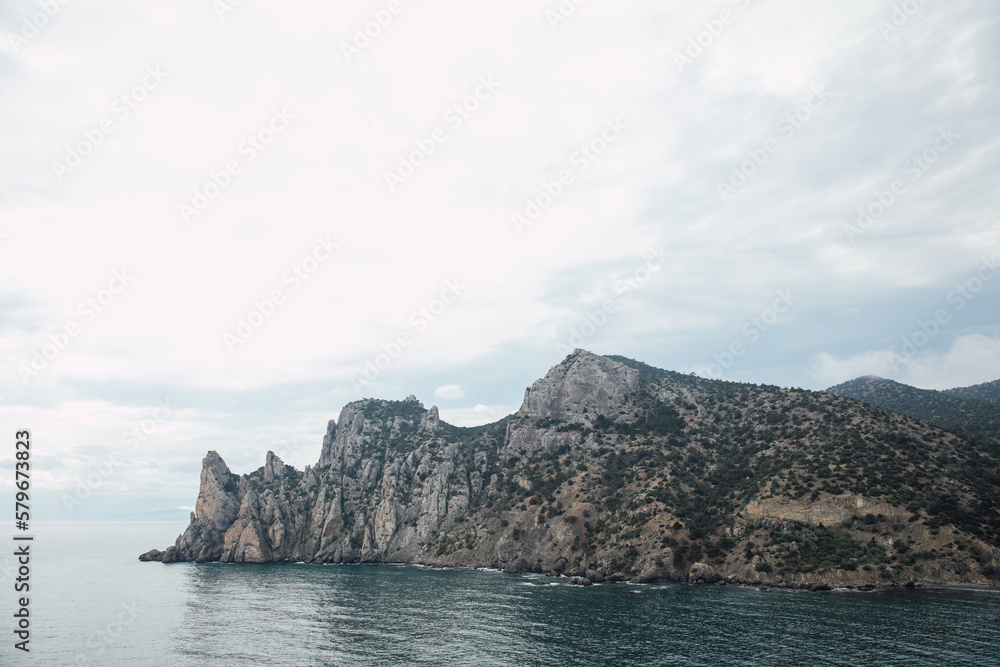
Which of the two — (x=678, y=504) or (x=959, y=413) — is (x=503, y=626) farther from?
(x=959, y=413)

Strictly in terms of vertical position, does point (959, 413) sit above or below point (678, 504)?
above

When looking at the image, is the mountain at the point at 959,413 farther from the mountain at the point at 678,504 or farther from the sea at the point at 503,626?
the sea at the point at 503,626

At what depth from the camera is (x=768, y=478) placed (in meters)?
125

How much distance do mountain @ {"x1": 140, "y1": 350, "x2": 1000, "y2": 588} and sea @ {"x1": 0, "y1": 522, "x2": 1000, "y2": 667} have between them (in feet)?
38.2

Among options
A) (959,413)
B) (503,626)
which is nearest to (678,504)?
(503,626)

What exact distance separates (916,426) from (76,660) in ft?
549

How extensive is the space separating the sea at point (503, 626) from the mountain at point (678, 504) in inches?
459

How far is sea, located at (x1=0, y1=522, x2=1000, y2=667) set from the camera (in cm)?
6141

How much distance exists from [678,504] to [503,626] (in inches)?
2818

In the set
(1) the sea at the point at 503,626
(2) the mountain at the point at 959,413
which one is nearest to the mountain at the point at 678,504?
(1) the sea at the point at 503,626

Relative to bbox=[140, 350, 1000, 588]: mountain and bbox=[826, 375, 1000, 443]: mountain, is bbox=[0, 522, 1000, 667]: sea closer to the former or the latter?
bbox=[140, 350, 1000, 588]: mountain

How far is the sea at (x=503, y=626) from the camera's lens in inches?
2418

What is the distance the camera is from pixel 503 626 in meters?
77.4

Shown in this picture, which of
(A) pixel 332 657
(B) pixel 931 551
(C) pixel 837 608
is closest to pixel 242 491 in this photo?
(A) pixel 332 657
